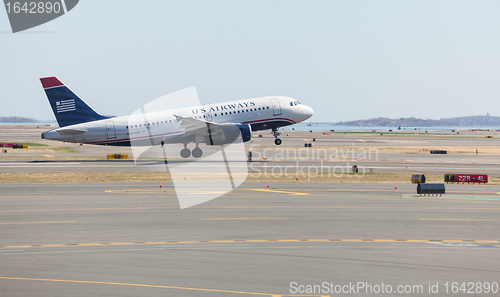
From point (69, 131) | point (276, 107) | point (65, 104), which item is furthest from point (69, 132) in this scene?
point (276, 107)

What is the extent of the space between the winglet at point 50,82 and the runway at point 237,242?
21172 millimetres

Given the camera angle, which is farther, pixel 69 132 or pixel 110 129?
pixel 110 129

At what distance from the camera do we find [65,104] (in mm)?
48156

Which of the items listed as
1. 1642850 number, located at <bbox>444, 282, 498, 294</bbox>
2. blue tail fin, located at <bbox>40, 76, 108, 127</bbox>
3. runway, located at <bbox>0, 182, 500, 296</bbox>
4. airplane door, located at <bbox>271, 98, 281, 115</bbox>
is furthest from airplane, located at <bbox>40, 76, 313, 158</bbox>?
1642850 number, located at <bbox>444, 282, 498, 294</bbox>

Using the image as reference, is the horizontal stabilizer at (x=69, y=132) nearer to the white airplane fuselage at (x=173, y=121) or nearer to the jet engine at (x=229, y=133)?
the white airplane fuselage at (x=173, y=121)

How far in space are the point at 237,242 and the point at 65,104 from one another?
37622 millimetres

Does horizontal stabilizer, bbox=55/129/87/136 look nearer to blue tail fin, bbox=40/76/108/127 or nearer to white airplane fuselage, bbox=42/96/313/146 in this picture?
white airplane fuselage, bbox=42/96/313/146

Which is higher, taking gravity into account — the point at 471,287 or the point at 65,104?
the point at 65,104

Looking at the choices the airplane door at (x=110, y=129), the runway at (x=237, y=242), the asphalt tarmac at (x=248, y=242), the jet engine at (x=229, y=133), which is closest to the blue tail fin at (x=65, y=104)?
the airplane door at (x=110, y=129)

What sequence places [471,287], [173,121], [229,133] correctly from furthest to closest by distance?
[173,121] → [229,133] → [471,287]

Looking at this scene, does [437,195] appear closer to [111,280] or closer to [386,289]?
[386,289]

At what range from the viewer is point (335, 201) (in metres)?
27.0

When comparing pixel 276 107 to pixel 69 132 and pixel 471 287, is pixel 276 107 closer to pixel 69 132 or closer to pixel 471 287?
pixel 69 132

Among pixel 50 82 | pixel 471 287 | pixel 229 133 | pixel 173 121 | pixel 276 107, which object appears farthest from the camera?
pixel 276 107
